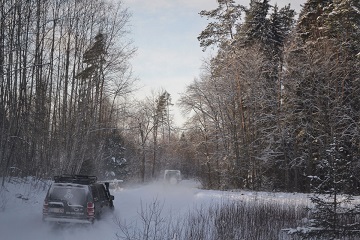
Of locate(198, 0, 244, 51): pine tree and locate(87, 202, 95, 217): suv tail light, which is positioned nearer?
locate(87, 202, 95, 217): suv tail light

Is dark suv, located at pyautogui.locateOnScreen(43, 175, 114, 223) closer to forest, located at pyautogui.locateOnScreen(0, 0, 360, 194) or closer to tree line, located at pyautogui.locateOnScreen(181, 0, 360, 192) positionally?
forest, located at pyautogui.locateOnScreen(0, 0, 360, 194)

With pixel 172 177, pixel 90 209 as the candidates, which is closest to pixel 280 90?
pixel 172 177

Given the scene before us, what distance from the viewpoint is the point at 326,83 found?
29188 millimetres

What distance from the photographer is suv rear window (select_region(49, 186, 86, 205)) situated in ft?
40.2

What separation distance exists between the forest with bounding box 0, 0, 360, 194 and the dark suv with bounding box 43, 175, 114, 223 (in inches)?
310

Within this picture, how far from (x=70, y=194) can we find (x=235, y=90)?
2710 centimetres

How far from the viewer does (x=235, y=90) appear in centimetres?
3759

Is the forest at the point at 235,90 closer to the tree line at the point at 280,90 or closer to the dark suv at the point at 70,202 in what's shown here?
the tree line at the point at 280,90

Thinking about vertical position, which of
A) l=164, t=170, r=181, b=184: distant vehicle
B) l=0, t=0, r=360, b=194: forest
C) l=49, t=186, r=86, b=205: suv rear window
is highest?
l=0, t=0, r=360, b=194: forest

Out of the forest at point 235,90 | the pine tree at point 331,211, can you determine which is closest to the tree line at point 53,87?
the forest at point 235,90

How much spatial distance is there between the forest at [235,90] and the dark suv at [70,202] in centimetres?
788

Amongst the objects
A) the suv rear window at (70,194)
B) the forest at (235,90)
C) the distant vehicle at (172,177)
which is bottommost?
the distant vehicle at (172,177)

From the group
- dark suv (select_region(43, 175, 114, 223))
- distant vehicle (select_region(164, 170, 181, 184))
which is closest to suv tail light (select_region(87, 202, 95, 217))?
dark suv (select_region(43, 175, 114, 223))

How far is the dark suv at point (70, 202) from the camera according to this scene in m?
12.1
